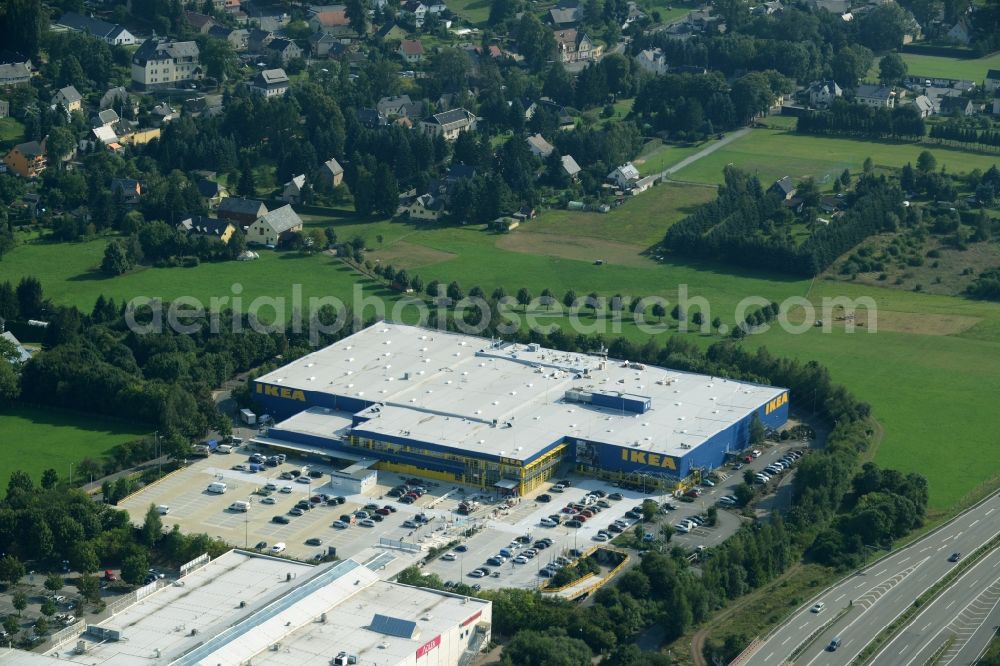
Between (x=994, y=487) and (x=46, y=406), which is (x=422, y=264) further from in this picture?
(x=994, y=487)

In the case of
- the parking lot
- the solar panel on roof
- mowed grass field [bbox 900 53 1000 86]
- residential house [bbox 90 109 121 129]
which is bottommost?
the parking lot

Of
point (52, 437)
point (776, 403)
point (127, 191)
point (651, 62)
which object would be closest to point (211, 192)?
point (127, 191)

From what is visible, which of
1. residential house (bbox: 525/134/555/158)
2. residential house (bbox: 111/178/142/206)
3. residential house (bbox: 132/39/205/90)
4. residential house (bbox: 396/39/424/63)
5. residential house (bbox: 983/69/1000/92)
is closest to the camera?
residential house (bbox: 111/178/142/206)

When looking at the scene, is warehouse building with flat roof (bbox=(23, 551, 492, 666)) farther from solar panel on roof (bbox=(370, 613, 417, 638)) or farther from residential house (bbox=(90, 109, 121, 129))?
residential house (bbox=(90, 109, 121, 129))

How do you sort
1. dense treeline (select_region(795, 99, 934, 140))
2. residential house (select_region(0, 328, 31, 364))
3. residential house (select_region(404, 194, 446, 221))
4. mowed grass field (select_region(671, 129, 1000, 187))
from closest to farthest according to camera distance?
residential house (select_region(0, 328, 31, 364)), residential house (select_region(404, 194, 446, 221)), mowed grass field (select_region(671, 129, 1000, 187)), dense treeline (select_region(795, 99, 934, 140))

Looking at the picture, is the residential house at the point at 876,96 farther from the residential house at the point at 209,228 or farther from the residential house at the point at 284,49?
the residential house at the point at 209,228

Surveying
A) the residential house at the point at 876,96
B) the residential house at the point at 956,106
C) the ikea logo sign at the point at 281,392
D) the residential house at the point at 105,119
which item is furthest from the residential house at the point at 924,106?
the ikea logo sign at the point at 281,392

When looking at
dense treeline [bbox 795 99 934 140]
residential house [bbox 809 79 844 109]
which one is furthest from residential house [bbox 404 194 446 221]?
residential house [bbox 809 79 844 109]

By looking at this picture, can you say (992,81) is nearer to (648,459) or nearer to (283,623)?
(648,459)
